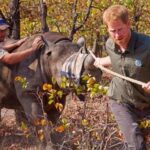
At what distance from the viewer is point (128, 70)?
14.8 feet

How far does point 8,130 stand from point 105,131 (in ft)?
11.2

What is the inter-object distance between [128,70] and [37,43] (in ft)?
8.05

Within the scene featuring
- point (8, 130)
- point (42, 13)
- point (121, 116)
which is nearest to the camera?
point (121, 116)

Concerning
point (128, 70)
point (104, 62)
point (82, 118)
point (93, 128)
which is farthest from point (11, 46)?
point (128, 70)

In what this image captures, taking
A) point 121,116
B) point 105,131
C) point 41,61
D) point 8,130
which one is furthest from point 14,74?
point 121,116

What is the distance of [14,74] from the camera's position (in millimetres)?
7031

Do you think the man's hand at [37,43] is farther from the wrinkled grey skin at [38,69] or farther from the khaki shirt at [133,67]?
the khaki shirt at [133,67]

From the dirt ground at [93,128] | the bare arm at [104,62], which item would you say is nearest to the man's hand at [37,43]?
the dirt ground at [93,128]

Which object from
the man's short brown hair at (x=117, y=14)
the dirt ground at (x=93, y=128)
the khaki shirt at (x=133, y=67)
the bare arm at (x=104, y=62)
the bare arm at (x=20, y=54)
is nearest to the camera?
the man's short brown hair at (x=117, y=14)

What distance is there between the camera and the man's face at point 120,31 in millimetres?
4309

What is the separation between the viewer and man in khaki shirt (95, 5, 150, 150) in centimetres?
435

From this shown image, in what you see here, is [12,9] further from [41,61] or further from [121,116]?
[121,116]

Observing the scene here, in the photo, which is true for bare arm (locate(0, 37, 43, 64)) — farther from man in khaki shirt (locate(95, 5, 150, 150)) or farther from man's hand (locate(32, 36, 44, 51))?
man in khaki shirt (locate(95, 5, 150, 150))

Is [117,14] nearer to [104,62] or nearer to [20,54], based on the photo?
[104,62]
